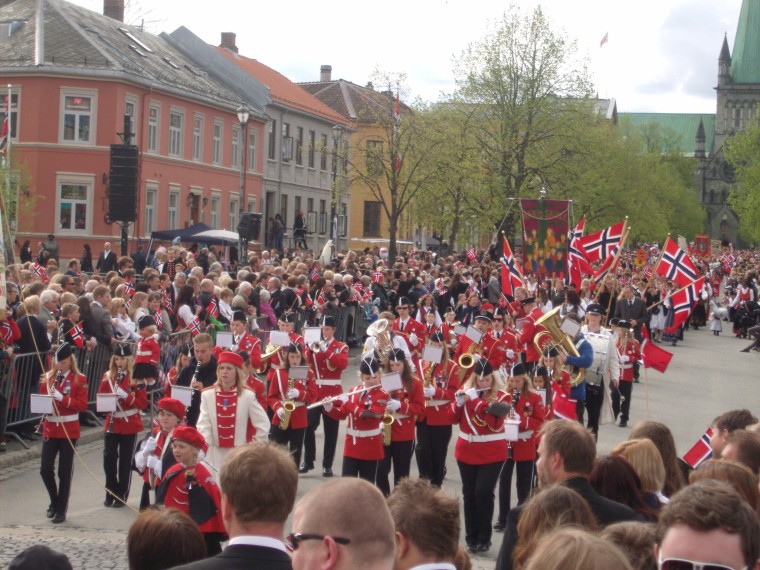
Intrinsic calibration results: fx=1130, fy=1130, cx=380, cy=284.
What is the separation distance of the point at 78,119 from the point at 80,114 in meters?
0.25

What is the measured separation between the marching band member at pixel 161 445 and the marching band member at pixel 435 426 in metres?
3.26

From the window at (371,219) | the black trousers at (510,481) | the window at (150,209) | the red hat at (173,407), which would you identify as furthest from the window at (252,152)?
the red hat at (173,407)

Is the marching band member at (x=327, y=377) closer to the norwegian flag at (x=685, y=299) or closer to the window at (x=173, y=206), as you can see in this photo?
the norwegian flag at (x=685, y=299)

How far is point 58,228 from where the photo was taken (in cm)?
3991

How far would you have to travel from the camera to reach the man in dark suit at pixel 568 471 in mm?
5387

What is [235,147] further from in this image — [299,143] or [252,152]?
[299,143]

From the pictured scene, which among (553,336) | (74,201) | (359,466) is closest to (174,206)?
(74,201)

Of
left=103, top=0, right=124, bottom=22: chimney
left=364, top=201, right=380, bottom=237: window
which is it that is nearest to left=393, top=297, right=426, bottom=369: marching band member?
left=103, top=0, right=124, bottom=22: chimney

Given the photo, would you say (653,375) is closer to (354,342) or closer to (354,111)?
(354,342)

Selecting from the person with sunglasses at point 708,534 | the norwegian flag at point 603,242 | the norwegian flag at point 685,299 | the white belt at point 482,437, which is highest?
the norwegian flag at point 603,242

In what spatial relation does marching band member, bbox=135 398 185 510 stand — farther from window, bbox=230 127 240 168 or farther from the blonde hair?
window, bbox=230 127 240 168

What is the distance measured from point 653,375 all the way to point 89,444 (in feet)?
46.2

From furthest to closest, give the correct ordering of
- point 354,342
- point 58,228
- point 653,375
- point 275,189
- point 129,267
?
point 275,189
point 58,228
point 354,342
point 653,375
point 129,267

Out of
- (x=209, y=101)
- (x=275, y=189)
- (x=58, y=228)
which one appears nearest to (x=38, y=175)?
(x=58, y=228)
